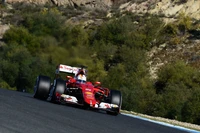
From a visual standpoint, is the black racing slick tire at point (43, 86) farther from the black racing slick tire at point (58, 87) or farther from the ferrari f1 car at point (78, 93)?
the black racing slick tire at point (58, 87)

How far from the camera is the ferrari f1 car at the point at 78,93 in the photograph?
21.1 metres

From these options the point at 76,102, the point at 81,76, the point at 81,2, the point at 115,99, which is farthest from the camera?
the point at 81,2

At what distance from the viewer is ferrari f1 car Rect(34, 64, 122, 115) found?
69.2 feet

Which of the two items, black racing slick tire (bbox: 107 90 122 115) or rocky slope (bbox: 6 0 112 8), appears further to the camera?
rocky slope (bbox: 6 0 112 8)

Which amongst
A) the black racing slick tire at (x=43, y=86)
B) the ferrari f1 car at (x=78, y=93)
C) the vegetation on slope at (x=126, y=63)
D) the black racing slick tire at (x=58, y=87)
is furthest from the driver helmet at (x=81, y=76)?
the vegetation on slope at (x=126, y=63)

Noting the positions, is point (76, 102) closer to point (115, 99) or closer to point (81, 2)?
point (115, 99)

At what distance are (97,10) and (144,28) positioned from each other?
15402 millimetres

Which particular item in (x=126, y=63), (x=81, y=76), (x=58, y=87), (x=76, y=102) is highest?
(x=126, y=63)

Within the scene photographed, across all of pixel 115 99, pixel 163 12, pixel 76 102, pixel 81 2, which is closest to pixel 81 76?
pixel 76 102

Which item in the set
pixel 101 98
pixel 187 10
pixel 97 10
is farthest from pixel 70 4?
pixel 101 98

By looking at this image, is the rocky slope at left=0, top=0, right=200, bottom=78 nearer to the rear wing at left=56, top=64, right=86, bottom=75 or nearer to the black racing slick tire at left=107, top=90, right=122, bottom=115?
the rear wing at left=56, top=64, right=86, bottom=75

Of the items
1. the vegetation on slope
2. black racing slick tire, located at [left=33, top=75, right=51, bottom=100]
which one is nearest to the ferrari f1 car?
black racing slick tire, located at [left=33, top=75, right=51, bottom=100]

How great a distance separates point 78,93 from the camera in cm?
2164

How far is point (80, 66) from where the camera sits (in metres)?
21.9
